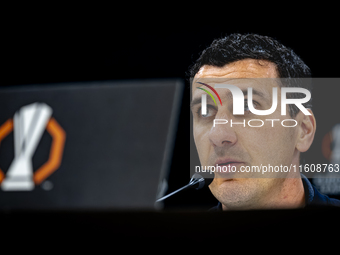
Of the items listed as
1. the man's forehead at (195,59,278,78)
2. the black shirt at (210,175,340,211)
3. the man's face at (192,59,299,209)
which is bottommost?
the black shirt at (210,175,340,211)

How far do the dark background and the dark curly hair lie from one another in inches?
2.2

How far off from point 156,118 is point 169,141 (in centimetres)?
22

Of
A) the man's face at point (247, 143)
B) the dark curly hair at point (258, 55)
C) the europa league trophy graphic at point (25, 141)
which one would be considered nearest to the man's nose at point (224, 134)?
the man's face at point (247, 143)

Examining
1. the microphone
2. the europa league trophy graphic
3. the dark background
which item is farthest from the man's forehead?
the europa league trophy graphic

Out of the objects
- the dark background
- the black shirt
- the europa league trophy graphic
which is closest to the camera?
the black shirt

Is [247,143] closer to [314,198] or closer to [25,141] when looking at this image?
[314,198]

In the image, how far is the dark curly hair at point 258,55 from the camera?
1.87 meters

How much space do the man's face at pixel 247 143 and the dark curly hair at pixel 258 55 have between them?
0.04m

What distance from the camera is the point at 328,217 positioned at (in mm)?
1805

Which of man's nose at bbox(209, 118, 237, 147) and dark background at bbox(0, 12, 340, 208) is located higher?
dark background at bbox(0, 12, 340, 208)

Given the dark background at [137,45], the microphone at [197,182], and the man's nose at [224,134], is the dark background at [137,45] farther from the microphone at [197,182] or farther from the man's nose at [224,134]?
the man's nose at [224,134]

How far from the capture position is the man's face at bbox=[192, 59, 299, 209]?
1.84 metres

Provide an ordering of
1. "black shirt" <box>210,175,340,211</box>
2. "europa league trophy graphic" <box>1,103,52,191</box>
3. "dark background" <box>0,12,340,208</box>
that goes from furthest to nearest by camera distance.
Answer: "europa league trophy graphic" <box>1,103,52,191</box>, "dark background" <box>0,12,340,208</box>, "black shirt" <box>210,175,340,211</box>

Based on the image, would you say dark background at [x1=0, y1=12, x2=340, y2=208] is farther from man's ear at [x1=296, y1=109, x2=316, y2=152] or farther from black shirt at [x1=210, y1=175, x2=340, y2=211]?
black shirt at [x1=210, y1=175, x2=340, y2=211]
